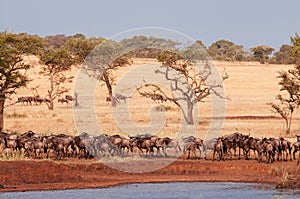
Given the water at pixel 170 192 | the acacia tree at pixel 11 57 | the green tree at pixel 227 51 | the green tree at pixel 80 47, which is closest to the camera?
the water at pixel 170 192

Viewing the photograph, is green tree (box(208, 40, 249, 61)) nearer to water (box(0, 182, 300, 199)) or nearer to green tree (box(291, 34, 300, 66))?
green tree (box(291, 34, 300, 66))

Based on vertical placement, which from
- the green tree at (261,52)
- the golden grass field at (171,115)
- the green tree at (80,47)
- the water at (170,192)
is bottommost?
the water at (170,192)

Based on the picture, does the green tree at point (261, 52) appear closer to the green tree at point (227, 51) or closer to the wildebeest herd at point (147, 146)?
the green tree at point (227, 51)

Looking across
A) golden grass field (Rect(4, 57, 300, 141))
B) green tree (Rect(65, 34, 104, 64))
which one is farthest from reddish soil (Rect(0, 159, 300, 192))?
green tree (Rect(65, 34, 104, 64))

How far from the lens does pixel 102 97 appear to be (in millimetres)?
67312

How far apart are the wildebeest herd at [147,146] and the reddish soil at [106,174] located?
112 cm

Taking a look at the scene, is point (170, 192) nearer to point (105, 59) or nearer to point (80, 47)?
point (105, 59)

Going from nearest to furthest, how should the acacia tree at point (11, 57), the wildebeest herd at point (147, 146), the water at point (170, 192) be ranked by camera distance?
the water at point (170, 192) < the wildebeest herd at point (147, 146) < the acacia tree at point (11, 57)

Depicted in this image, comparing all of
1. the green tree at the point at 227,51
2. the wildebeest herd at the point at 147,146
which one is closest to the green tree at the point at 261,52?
the green tree at the point at 227,51

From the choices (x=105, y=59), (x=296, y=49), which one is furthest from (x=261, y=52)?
(x=296, y=49)

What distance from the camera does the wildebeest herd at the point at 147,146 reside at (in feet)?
92.1

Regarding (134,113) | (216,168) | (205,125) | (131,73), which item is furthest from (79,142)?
(131,73)

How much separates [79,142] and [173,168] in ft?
16.9

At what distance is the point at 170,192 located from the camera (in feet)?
67.7
